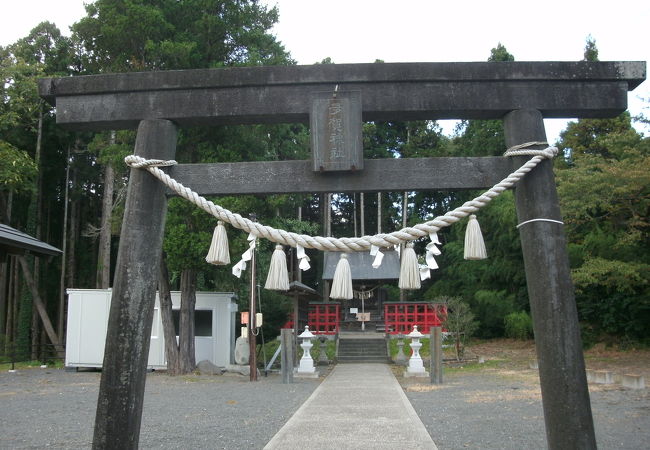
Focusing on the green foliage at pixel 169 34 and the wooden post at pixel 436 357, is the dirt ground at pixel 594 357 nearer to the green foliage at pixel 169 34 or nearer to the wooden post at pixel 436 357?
the wooden post at pixel 436 357

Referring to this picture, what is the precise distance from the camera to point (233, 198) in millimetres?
13016

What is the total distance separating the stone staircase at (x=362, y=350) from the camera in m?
16.7

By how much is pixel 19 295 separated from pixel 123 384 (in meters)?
24.7

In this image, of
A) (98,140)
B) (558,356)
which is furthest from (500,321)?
(558,356)

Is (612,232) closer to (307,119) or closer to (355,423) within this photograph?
(355,423)

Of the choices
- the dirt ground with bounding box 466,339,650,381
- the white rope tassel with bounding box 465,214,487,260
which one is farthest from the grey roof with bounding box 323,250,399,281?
the white rope tassel with bounding box 465,214,487,260

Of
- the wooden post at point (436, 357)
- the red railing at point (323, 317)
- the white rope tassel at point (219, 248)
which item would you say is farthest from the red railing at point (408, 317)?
the white rope tassel at point (219, 248)

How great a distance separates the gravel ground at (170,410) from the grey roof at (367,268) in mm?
9558

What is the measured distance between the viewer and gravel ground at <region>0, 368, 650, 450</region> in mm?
5766

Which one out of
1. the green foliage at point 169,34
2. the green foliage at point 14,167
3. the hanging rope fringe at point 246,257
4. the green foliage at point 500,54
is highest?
the green foliage at point 500,54

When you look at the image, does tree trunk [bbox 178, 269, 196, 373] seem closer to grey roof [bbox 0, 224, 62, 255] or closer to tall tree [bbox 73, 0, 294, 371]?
tall tree [bbox 73, 0, 294, 371]

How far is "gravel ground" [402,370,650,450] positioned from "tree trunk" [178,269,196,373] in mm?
5848

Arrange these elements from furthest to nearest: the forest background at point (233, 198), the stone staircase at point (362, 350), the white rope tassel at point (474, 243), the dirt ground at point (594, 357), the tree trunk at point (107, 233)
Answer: the tree trunk at point (107, 233), the stone staircase at point (362, 350), the forest background at point (233, 198), the dirt ground at point (594, 357), the white rope tassel at point (474, 243)

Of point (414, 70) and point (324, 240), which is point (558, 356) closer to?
point (324, 240)
